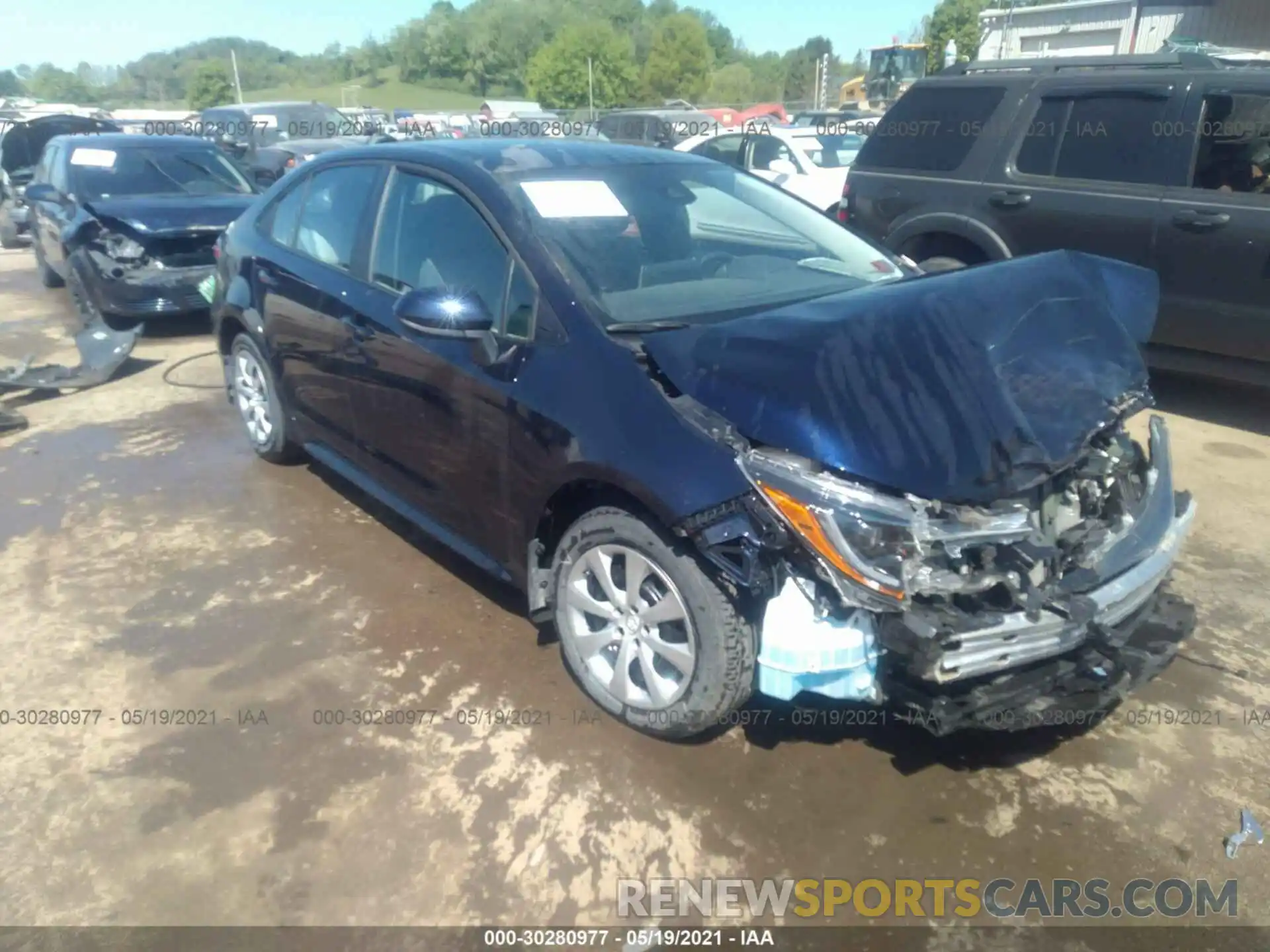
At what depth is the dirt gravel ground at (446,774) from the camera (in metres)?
2.56

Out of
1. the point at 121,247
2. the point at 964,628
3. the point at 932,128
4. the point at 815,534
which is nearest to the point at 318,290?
the point at 815,534

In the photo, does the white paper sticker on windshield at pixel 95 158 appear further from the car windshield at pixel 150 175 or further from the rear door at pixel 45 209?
the rear door at pixel 45 209

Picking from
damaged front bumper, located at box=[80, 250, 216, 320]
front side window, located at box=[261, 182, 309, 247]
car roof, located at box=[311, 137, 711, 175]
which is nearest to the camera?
car roof, located at box=[311, 137, 711, 175]

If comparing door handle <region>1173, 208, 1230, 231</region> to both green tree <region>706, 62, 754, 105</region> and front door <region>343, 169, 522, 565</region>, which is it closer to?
front door <region>343, 169, 522, 565</region>

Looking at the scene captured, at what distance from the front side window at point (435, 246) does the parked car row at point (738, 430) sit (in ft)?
0.04

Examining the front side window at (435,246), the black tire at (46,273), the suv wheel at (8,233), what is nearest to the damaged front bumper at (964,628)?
the front side window at (435,246)

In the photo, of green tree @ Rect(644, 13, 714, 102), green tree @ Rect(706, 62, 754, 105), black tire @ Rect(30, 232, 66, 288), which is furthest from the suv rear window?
green tree @ Rect(706, 62, 754, 105)

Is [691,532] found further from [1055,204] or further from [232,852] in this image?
[1055,204]

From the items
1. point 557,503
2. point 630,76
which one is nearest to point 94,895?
point 557,503

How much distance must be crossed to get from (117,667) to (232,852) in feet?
3.92

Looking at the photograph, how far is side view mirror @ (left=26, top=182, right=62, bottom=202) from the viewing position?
852 centimetres

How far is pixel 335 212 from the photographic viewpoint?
4.20 metres

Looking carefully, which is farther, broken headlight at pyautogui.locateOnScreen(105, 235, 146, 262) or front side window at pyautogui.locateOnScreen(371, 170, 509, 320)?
broken headlight at pyautogui.locateOnScreen(105, 235, 146, 262)

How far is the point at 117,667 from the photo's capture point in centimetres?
350
